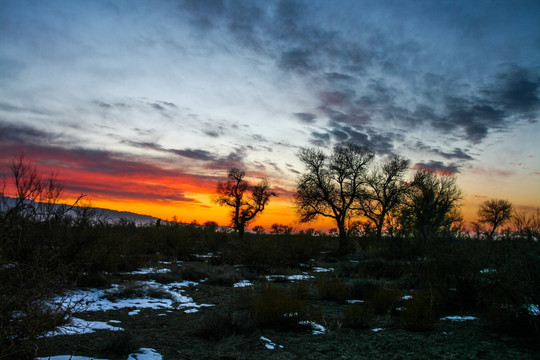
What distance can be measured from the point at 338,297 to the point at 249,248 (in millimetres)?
6782

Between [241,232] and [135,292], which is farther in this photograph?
[241,232]

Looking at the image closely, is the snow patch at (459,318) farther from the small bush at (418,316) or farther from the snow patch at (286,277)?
the snow patch at (286,277)

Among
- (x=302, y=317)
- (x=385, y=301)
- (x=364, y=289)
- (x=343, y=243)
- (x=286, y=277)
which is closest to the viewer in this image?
(x=302, y=317)

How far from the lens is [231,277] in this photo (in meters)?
10.7

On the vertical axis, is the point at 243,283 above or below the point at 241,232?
below

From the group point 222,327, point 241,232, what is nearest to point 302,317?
point 222,327

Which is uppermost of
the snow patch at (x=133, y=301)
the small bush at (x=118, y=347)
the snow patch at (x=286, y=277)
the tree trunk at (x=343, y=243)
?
the tree trunk at (x=343, y=243)

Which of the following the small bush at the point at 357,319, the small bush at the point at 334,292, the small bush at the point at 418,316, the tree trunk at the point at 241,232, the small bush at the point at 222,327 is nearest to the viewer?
the small bush at the point at 222,327

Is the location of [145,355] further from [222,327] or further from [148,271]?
[148,271]

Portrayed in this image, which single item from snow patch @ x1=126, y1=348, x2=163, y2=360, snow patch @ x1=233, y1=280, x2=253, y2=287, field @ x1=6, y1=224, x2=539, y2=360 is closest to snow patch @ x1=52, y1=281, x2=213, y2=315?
field @ x1=6, y1=224, x2=539, y2=360

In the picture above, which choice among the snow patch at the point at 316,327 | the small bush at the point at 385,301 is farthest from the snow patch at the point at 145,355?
the small bush at the point at 385,301

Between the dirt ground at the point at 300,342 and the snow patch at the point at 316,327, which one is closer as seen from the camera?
the dirt ground at the point at 300,342

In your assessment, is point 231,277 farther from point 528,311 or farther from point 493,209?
point 493,209

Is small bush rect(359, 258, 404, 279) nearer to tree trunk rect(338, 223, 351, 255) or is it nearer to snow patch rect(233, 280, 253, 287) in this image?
snow patch rect(233, 280, 253, 287)
